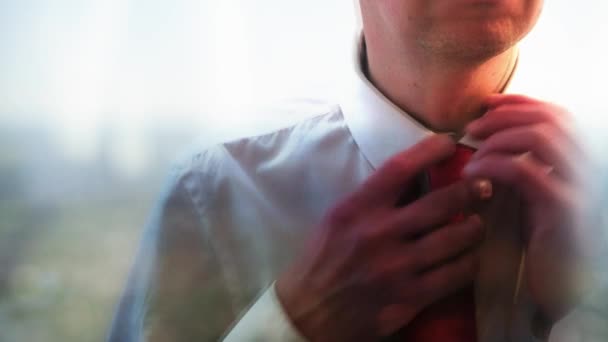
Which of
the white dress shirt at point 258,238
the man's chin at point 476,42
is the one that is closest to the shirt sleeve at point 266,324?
the white dress shirt at point 258,238

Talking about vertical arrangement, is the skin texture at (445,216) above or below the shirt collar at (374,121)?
below

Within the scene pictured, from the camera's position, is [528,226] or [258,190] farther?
[258,190]

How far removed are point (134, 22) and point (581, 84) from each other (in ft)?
1.27

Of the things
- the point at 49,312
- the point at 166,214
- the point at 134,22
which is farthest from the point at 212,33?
the point at 49,312

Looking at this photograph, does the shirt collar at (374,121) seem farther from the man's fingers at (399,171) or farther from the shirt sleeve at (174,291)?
the shirt sleeve at (174,291)

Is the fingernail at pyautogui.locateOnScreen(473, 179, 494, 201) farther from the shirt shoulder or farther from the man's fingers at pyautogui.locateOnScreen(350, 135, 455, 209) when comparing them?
the shirt shoulder

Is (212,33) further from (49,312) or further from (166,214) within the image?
(49,312)

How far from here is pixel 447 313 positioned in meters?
0.47

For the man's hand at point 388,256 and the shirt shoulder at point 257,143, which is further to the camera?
the shirt shoulder at point 257,143

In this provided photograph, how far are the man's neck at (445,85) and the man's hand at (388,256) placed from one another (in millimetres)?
57

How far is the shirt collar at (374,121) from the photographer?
20.1 inches

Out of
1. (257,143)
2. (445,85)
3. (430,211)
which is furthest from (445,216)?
(257,143)

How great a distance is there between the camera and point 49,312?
50 centimetres

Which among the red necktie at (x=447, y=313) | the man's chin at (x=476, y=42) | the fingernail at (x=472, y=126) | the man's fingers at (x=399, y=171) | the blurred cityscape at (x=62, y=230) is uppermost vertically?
the blurred cityscape at (x=62, y=230)
